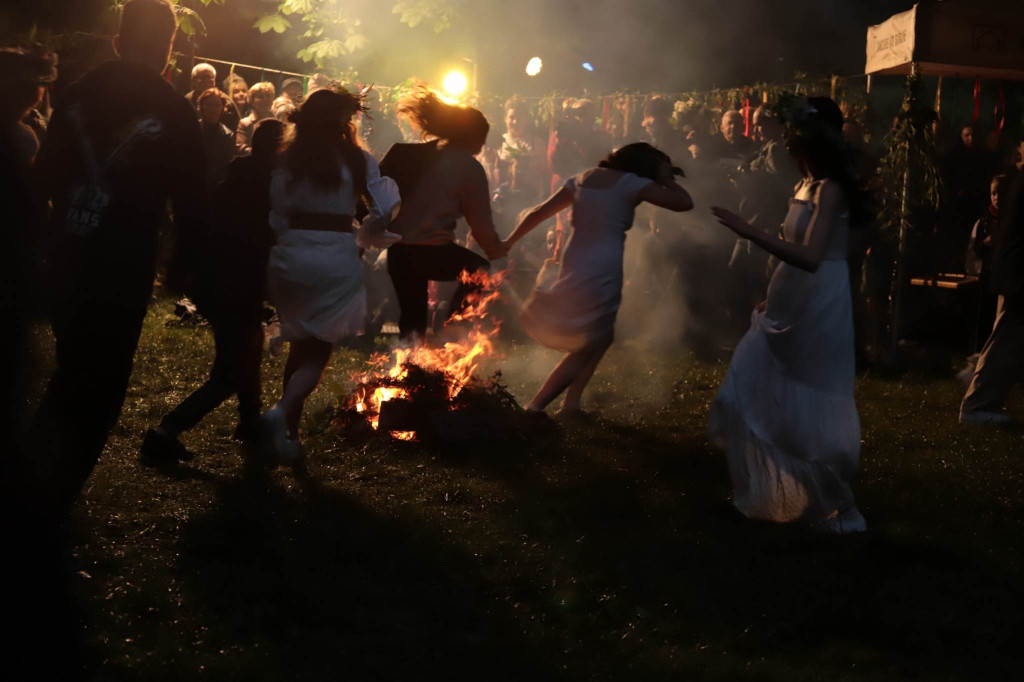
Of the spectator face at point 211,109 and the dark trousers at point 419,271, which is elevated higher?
the spectator face at point 211,109

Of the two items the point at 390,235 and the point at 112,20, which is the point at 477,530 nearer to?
the point at 390,235

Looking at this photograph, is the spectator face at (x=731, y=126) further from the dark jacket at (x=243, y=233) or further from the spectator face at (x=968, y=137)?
the dark jacket at (x=243, y=233)

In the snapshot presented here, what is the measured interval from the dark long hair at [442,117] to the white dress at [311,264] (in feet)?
4.27

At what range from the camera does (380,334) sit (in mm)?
12219

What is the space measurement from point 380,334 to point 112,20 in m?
3.98

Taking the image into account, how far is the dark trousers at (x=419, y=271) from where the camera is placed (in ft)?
25.4

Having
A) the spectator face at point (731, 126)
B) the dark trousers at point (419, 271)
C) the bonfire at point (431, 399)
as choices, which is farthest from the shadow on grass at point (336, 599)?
the spectator face at point (731, 126)

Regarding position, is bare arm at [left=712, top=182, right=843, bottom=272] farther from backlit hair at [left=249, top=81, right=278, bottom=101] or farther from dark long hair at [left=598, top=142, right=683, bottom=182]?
backlit hair at [left=249, top=81, right=278, bottom=101]

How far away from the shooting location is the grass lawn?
13.0 feet

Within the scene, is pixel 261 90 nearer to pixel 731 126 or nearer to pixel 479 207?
pixel 731 126

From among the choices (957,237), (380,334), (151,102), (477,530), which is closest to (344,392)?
(477,530)

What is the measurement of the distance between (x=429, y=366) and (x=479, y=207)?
1124 millimetres

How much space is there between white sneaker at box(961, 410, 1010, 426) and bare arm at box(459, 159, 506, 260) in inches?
142

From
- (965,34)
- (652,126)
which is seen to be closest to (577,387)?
(965,34)
